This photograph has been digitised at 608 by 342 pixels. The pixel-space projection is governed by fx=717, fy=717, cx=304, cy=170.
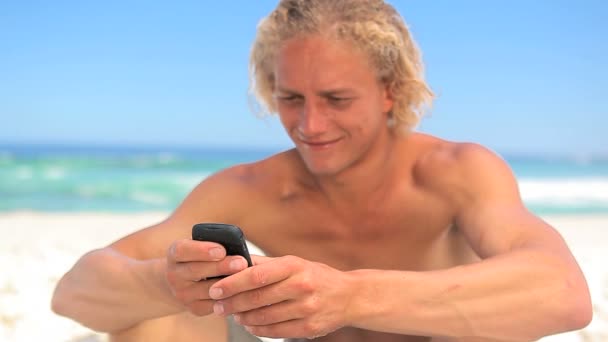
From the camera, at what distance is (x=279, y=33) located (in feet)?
8.36

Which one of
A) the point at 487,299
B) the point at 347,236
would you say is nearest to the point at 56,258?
the point at 347,236

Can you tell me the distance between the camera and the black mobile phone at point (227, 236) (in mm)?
1659

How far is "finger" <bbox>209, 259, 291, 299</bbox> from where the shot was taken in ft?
5.29

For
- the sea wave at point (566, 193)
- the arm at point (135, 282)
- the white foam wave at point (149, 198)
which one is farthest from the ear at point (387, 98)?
the sea wave at point (566, 193)

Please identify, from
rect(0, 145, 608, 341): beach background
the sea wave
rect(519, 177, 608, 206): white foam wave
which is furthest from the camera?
rect(519, 177, 608, 206): white foam wave

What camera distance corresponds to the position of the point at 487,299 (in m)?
1.81

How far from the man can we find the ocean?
10179mm

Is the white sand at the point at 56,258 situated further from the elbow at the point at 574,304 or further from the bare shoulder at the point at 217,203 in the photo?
the elbow at the point at 574,304

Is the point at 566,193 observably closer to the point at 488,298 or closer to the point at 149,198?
the point at 149,198

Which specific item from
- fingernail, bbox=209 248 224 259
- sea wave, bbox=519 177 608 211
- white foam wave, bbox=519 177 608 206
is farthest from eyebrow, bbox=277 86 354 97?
white foam wave, bbox=519 177 608 206

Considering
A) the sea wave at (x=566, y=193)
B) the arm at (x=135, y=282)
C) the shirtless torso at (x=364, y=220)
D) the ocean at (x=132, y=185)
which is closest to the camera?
the arm at (x=135, y=282)

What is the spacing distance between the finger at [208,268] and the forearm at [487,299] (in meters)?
0.32

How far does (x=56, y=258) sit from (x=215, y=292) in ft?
14.5

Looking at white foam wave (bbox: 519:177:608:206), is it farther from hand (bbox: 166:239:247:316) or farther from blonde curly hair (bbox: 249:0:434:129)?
hand (bbox: 166:239:247:316)
